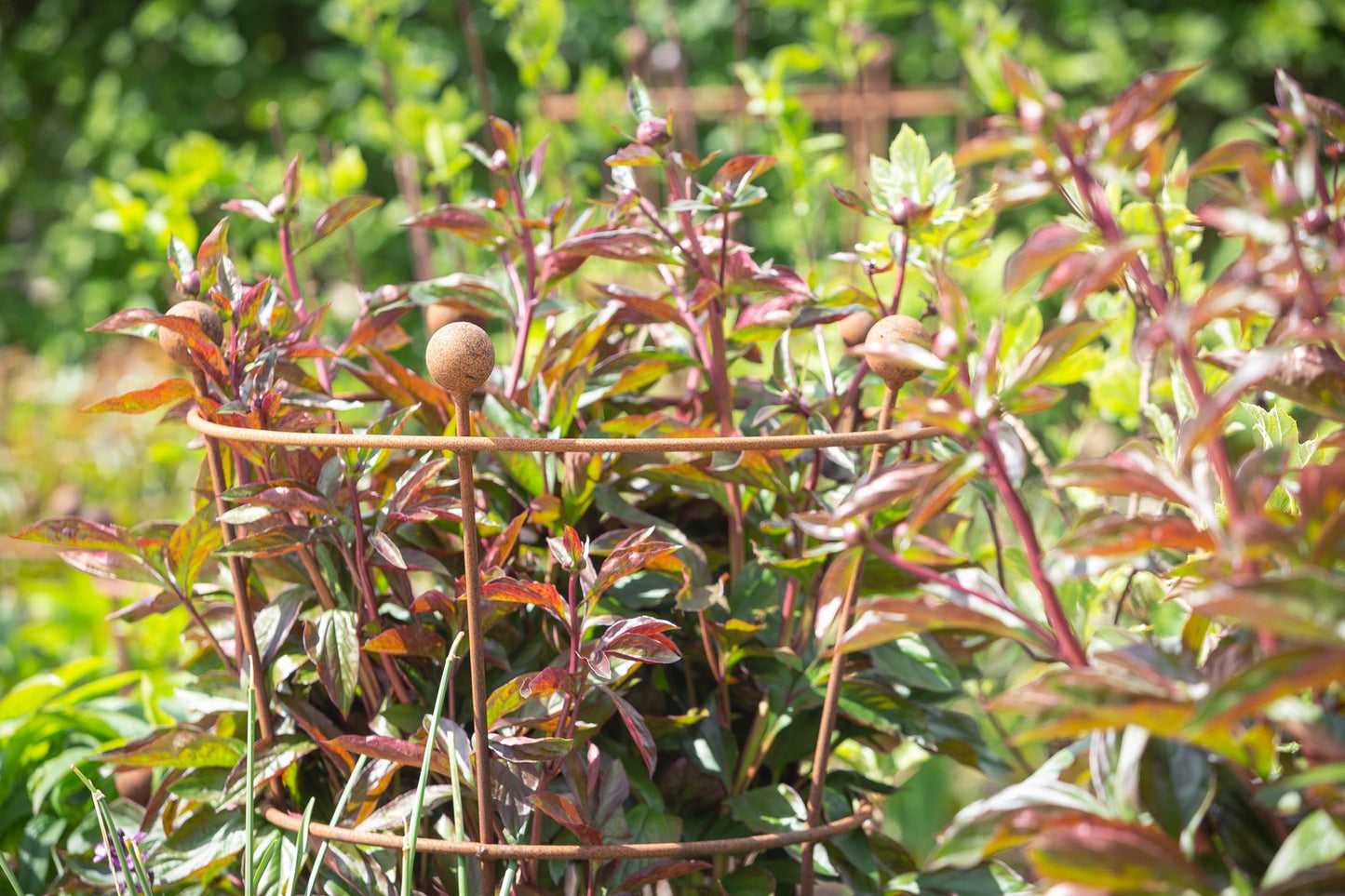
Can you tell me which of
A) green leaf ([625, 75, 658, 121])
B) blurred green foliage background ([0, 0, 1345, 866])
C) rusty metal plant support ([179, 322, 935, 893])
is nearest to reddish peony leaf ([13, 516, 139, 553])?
rusty metal plant support ([179, 322, 935, 893])

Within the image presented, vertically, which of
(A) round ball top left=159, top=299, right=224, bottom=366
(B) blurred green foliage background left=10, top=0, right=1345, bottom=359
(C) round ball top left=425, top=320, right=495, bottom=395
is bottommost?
(B) blurred green foliage background left=10, top=0, right=1345, bottom=359

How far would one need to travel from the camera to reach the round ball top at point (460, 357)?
0.58 metres

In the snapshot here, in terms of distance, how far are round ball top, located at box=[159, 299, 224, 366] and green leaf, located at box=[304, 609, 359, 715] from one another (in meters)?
0.19

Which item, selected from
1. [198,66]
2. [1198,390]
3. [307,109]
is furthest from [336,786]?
[198,66]

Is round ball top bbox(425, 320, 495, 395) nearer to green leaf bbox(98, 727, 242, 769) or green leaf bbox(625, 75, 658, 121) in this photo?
green leaf bbox(625, 75, 658, 121)

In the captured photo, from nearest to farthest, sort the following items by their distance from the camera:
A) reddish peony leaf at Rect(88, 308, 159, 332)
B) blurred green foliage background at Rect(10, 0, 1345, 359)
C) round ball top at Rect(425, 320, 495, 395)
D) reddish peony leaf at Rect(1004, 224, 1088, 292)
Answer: reddish peony leaf at Rect(1004, 224, 1088, 292)
round ball top at Rect(425, 320, 495, 395)
reddish peony leaf at Rect(88, 308, 159, 332)
blurred green foliage background at Rect(10, 0, 1345, 359)

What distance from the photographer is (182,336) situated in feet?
2.19

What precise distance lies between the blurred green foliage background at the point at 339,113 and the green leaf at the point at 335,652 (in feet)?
2.19

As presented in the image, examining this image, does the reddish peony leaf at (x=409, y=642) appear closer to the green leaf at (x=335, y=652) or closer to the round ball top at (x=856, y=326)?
the green leaf at (x=335, y=652)

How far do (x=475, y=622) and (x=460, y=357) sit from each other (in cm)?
15

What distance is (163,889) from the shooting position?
775mm

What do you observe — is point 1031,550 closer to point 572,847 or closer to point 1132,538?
point 1132,538

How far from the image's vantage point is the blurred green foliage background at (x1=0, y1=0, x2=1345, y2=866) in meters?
1.58

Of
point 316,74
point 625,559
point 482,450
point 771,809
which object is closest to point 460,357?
point 482,450
